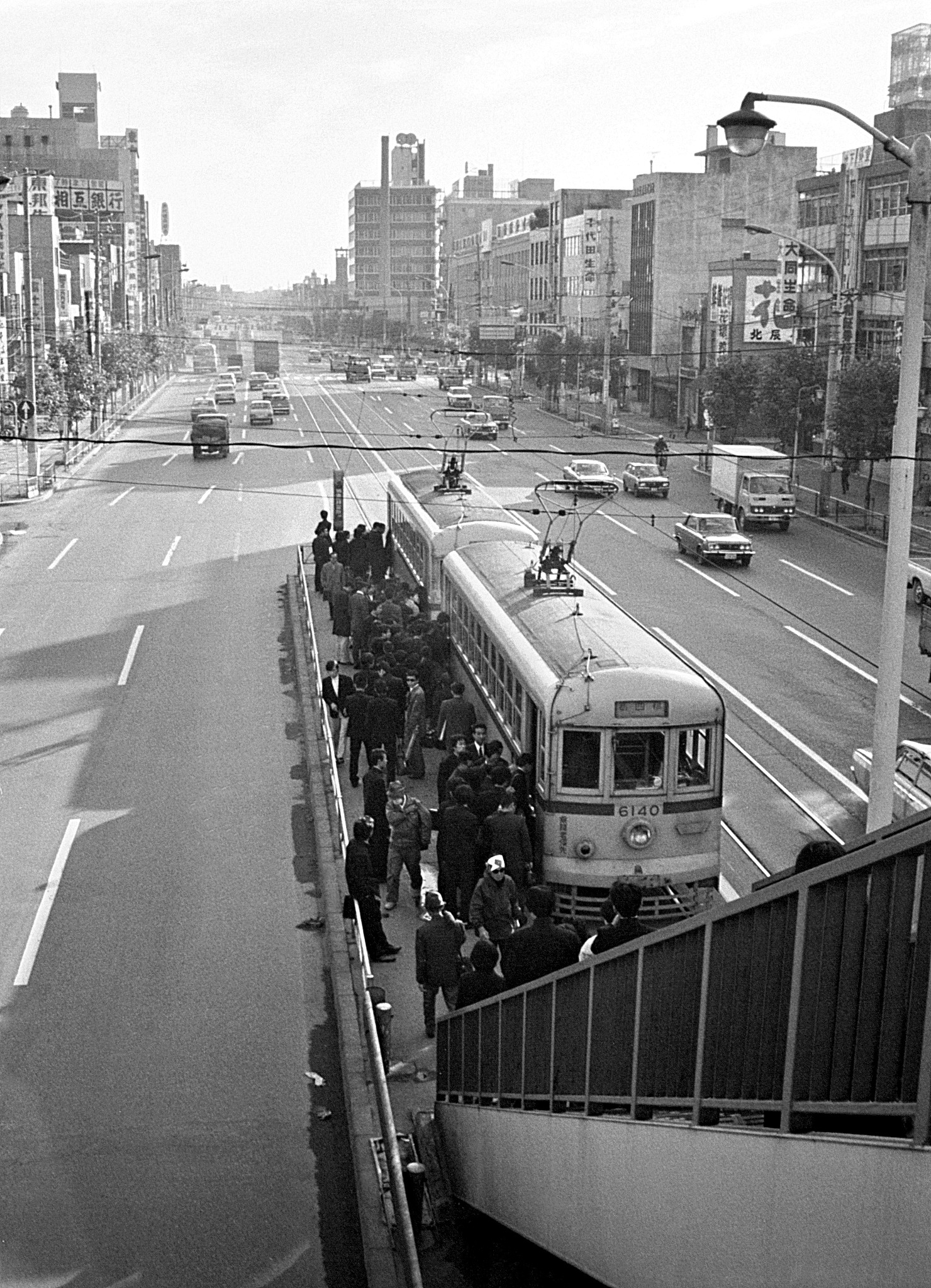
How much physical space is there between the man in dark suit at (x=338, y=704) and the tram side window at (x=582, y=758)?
5348 millimetres

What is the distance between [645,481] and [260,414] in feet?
97.7

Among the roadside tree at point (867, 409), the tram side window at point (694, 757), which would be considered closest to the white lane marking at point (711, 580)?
the roadside tree at point (867, 409)

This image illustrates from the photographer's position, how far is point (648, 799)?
15.4 metres

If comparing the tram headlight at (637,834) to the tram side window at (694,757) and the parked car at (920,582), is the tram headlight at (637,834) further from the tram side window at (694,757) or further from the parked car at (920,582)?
the parked car at (920,582)

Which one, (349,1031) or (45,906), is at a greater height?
(349,1031)

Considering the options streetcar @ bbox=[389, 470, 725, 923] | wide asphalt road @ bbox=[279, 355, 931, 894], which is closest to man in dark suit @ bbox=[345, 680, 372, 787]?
wide asphalt road @ bbox=[279, 355, 931, 894]

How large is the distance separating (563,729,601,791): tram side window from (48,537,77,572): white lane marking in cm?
2653

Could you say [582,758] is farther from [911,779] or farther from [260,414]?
[260,414]

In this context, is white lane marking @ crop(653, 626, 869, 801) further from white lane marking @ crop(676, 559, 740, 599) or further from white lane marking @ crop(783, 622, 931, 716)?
white lane marking @ crop(676, 559, 740, 599)

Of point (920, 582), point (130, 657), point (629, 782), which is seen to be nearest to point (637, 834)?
point (629, 782)

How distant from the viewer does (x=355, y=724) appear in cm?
2003

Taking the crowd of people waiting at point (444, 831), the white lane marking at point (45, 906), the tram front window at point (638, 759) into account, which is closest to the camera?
the crowd of people waiting at point (444, 831)

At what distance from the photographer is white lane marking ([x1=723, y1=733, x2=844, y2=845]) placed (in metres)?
19.6

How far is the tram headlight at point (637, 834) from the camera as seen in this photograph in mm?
15344
